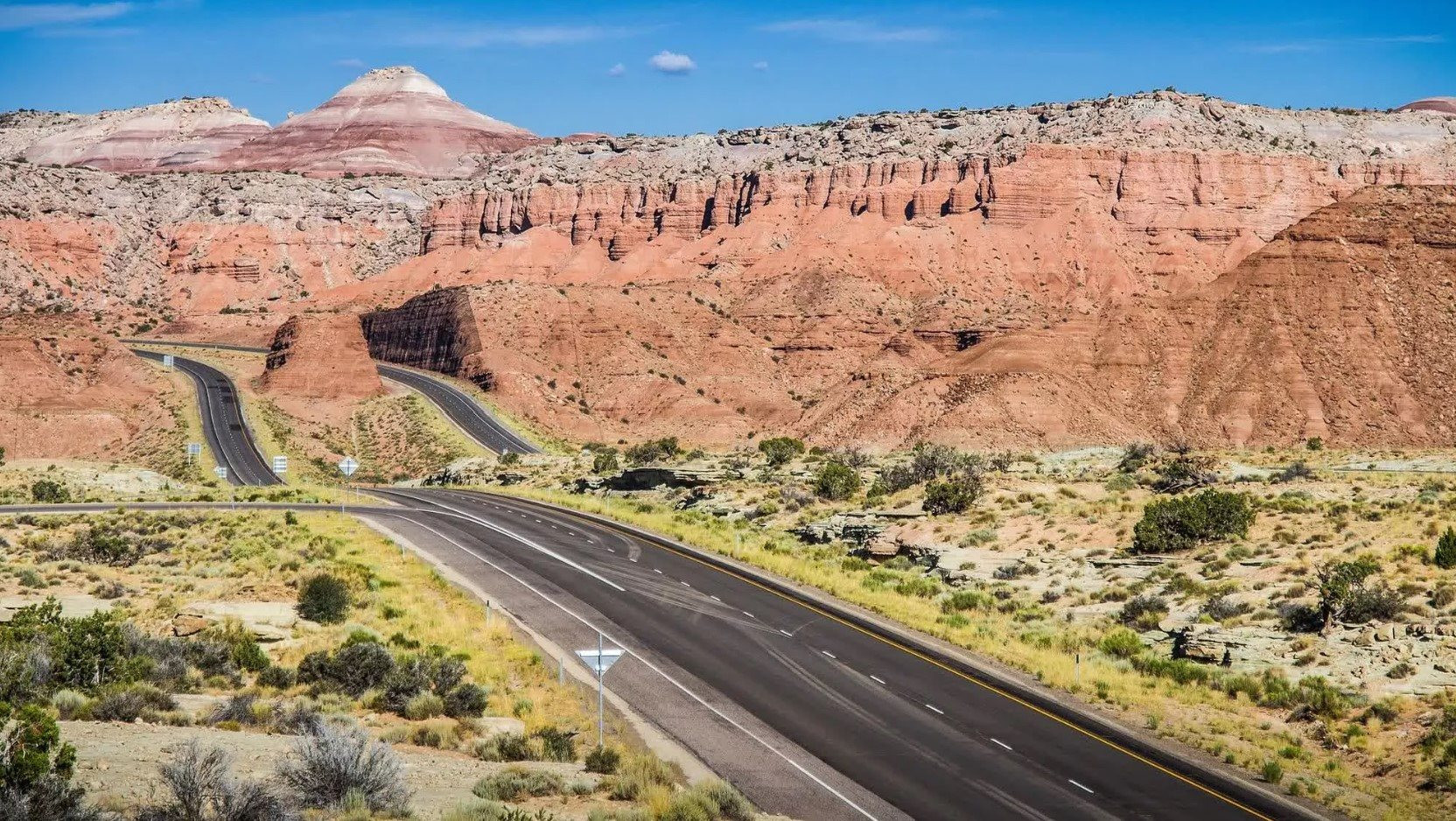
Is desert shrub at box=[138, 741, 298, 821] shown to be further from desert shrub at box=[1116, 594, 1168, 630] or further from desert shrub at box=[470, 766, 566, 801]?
desert shrub at box=[1116, 594, 1168, 630]

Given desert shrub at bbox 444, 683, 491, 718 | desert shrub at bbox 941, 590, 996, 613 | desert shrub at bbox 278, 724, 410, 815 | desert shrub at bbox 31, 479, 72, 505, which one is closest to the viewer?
desert shrub at bbox 278, 724, 410, 815

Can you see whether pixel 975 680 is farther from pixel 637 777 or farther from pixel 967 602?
pixel 637 777

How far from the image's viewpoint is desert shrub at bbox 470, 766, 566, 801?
1872 cm

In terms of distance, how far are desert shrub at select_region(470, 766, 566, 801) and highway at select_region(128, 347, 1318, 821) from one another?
3323 millimetres

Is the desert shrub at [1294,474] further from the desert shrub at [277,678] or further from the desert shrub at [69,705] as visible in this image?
the desert shrub at [69,705]

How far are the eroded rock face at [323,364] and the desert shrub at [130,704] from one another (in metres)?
86.6

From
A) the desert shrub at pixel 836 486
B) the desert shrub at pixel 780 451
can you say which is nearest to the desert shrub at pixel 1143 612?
the desert shrub at pixel 836 486

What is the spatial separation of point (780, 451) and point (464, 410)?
36654 millimetres

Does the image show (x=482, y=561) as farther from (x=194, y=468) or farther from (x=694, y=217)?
(x=694, y=217)

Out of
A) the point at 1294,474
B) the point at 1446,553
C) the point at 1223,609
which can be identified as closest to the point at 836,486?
the point at 1294,474

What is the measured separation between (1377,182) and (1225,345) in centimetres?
7111

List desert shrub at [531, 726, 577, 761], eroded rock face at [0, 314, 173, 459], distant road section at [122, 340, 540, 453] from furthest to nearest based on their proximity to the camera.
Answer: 1. distant road section at [122, 340, 540, 453]
2. eroded rock face at [0, 314, 173, 459]
3. desert shrub at [531, 726, 577, 761]

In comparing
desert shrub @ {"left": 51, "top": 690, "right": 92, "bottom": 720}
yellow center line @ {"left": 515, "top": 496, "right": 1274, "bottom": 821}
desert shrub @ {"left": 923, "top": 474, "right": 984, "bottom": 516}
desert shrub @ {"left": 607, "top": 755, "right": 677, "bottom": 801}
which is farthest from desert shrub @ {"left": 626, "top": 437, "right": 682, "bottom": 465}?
desert shrub @ {"left": 607, "top": 755, "right": 677, "bottom": 801}

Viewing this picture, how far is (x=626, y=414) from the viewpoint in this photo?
11381 centimetres
